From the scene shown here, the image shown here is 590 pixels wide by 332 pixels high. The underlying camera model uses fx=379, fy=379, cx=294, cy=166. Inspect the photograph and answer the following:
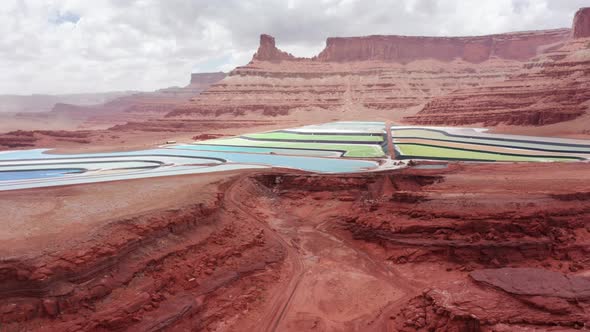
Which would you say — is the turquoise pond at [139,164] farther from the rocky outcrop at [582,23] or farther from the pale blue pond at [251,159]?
the rocky outcrop at [582,23]

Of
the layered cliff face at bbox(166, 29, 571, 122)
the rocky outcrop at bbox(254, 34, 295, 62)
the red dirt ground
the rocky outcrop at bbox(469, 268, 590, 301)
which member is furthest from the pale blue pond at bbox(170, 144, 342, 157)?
the rocky outcrop at bbox(254, 34, 295, 62)

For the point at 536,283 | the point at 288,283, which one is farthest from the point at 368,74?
the point at 536,283

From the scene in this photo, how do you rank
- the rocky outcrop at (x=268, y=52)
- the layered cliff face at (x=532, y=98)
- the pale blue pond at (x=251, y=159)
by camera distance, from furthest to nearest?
1. the rocky outcrop at (x=268, y=52)
2. the layered cliff face at (x=532, y=98)
3. the pale blue pond at (x=251, y=159)

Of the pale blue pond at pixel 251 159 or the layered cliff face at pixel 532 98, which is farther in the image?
the layered cliff face at pixel 532 98

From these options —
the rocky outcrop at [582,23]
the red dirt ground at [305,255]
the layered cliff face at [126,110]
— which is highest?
the rocky outcrop at [582,23]

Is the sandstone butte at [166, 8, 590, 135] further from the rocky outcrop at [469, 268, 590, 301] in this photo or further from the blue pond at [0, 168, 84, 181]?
the blue pond at [0, 168, 84, 181]

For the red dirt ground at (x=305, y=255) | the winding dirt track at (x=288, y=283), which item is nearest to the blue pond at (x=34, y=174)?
the red dirt ground at (x=305, y=255)
